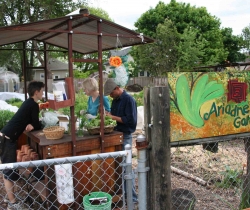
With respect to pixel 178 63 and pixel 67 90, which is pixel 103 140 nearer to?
pixel 67 90

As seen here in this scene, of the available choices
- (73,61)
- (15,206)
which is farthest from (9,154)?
(73,61)

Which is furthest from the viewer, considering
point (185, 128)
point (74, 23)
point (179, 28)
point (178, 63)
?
point (179, 28)

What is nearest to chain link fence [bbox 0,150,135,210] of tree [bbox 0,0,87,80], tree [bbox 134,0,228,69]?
tree [bbox 0,0,87,80]

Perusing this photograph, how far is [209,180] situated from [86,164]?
7.83 feet

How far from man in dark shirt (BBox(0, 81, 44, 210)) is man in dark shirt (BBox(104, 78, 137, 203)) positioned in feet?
3.31

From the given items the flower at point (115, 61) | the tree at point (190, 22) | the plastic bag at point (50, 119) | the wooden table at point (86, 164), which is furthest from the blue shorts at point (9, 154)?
the tree at point (190, 22)

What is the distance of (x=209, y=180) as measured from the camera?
4.83 m

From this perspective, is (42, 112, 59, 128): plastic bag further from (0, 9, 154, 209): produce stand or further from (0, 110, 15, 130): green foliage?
(0, 110, 15, 130): green foliage

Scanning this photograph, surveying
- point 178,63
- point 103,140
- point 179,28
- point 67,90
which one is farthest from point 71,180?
point 179,28

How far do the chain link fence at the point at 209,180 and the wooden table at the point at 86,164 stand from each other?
0.87m

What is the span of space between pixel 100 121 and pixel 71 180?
2.64 feet

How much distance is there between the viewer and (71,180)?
3.33 metres

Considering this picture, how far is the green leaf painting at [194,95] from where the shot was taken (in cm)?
220

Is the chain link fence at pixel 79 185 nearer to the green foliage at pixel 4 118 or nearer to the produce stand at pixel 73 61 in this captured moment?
the produce stand at pixel 73 61
